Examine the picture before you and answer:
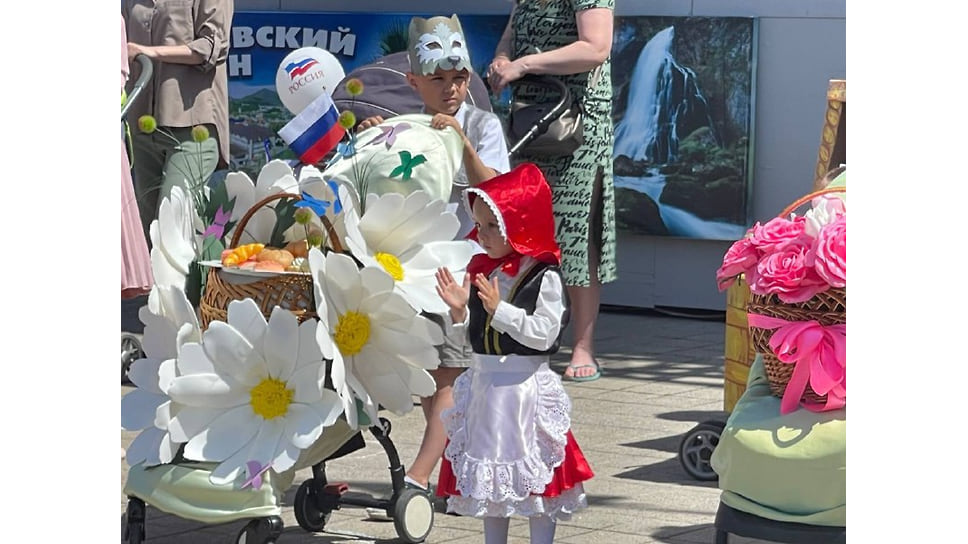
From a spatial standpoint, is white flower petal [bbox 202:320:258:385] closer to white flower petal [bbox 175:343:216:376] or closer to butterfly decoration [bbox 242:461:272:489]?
white flower petal [bbox 175:343:216:376]

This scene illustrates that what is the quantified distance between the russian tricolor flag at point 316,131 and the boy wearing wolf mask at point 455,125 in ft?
1.05

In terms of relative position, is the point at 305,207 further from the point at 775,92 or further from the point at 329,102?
the point at 775,92

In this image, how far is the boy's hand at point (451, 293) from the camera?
14.8ft

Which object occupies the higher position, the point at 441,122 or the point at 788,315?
the point at 441,122

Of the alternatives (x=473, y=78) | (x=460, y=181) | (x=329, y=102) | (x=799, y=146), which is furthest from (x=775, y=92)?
(x=329, y=102)

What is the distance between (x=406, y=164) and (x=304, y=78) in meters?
1.74

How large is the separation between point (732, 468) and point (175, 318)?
63.8 inches

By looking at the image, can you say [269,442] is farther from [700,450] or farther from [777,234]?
[700,450]

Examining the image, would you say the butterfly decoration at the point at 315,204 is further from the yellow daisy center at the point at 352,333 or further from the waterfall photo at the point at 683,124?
the waterfall photo at the point at 683,124

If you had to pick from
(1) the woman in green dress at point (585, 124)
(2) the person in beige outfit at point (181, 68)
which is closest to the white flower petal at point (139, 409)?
(2) the person in beige outfit at point (181, 68)

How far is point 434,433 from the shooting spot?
17.9 ft

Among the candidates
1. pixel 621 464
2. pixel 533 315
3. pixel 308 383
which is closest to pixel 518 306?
pixel 533 315

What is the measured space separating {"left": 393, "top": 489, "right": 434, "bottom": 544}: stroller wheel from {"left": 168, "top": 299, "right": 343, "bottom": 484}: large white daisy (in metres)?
0.81

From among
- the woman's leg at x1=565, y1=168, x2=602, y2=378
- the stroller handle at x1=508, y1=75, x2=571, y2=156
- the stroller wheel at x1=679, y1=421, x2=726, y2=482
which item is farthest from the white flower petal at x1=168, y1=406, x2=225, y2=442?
the woman's leg at x1=565, y1=168, x2=602, y2=378
